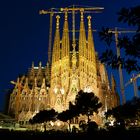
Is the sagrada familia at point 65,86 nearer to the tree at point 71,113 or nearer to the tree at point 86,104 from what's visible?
the tree at point 71,113

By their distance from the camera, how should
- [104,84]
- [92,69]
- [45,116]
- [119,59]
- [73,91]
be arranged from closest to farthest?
[119,59] → [45,116] → [73,91] → [92,69] → [104,84]

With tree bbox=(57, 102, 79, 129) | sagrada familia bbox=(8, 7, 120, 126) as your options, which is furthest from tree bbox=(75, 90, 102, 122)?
sagrada familia bbox=(8, 7, 120, 126)

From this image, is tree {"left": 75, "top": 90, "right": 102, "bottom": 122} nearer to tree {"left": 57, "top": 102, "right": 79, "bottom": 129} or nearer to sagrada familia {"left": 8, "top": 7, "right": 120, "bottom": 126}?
tree {"left": 57, "top": 102, "right": 79, "bottom": 129}

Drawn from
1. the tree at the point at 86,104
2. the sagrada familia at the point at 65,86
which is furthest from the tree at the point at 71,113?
the sagrada familia at the point at 65,86

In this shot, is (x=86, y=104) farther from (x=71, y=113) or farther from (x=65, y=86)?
(x=65, y=86)

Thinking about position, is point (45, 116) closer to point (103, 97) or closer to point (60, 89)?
point (60, 89)

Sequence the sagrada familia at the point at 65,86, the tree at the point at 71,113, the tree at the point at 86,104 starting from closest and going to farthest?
the tree at the point at 86,104 < the tree at the point at 71,113 < the sagrada familia at the point at 65,86

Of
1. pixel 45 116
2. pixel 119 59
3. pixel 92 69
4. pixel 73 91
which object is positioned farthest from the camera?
pixel 92 69

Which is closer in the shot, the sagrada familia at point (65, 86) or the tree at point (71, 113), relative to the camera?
the tree at point (71, 113)

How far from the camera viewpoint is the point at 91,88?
80.6m

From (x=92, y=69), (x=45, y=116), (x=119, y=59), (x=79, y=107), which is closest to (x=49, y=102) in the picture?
(x=92, y=69)

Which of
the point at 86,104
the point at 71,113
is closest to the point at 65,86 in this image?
the point at 71,113

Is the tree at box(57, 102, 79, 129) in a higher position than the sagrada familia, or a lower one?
lower

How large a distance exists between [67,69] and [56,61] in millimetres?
6072
